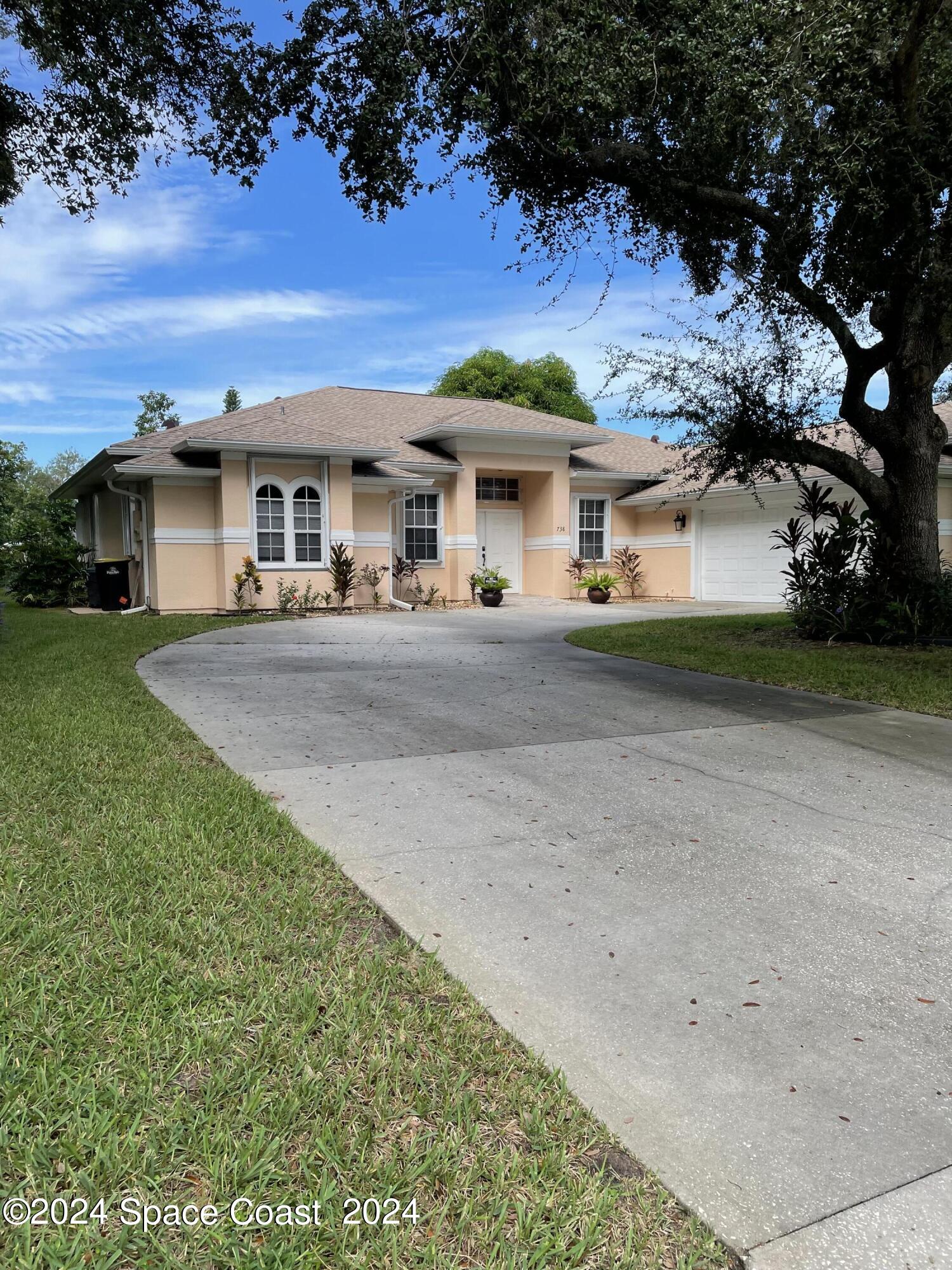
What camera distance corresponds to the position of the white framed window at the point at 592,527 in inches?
872

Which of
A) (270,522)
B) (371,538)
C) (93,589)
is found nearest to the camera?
(270,522)

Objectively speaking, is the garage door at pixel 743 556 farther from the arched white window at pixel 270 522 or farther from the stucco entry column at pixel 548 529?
the arched white window at pixel 270 522

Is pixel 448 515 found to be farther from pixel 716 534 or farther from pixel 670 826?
pixel 670 826

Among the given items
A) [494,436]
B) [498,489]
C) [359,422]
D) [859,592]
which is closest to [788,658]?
[859,592]

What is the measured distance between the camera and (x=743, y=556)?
20328mm

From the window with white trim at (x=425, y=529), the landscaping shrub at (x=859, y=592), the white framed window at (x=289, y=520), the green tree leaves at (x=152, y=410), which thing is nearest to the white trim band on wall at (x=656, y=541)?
the window with white trim at (x=425, y=529)

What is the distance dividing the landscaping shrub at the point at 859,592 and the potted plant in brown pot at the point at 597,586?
310 inches

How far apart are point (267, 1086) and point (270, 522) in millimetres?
15703

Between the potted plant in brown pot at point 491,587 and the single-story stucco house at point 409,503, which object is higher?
the single-story stucco house at point 409,503

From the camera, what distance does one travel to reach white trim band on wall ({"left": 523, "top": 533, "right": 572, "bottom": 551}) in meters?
21.1

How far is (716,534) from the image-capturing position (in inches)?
830

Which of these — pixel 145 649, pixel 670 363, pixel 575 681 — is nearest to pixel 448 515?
pixel 670 363

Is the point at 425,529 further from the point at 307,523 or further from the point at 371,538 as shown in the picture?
the point at 307,523

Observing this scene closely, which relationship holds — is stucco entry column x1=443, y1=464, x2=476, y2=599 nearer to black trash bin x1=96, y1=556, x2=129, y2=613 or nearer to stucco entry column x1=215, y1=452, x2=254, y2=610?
stucco entry column x1=215, y1=452, x2=254, y2=610
